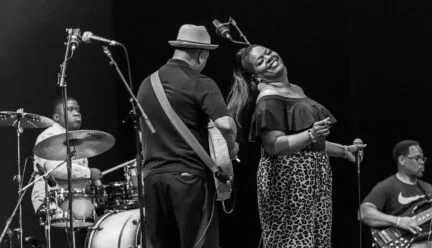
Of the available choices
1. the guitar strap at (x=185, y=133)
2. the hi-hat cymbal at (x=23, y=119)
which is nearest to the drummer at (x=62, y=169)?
the hi-hat cymbal at (x=23, y=119)

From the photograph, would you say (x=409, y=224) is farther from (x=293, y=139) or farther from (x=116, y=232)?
(x=293, y=139)

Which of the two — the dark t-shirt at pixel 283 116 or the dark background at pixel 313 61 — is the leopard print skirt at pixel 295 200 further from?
the dark background at pixel 313 61

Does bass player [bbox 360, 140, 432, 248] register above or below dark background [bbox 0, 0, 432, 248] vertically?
below

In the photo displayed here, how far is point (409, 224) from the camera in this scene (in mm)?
7664

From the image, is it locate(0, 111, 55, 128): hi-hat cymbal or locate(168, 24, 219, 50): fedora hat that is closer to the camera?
locate(168, 24, 219, 50): fedora hat

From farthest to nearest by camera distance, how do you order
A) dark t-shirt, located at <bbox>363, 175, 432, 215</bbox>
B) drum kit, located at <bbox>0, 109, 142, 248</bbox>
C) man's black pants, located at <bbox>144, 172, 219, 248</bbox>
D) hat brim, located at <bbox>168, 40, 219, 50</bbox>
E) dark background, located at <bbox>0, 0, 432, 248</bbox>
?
dark background, located at <bbox>0, 0, 432, 248</bbox>
dark t-shirt, located at <bbox>363, 175, 432, 215</bbox>
drum kit, located at <bbox>0, 109, 142, 248</bbox>
hat brim, located at <bbox>168, 40, 219, 50</bbox>
man's black pants, located at <bbox>144, 172, 219, 248</bbox>

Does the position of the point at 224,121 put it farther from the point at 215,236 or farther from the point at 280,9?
the point at 280,9

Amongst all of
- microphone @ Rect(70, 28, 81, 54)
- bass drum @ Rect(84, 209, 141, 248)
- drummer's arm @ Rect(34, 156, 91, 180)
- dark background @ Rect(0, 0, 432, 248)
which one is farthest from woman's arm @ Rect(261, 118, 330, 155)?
dark background @ Rect(0, 0, 432, 248)

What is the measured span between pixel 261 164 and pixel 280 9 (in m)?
3.82

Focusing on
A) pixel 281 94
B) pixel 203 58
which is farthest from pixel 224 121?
pixel 281 94

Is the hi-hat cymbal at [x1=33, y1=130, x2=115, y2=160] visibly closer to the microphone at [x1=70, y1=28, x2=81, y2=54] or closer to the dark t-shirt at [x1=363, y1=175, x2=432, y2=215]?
the microphone at [x1=70, y1=28, x2=81, y2=54]

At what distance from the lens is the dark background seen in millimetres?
8664

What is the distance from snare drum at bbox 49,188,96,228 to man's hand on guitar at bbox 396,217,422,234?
2830 millimetres

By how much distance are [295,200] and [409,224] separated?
2942mm
